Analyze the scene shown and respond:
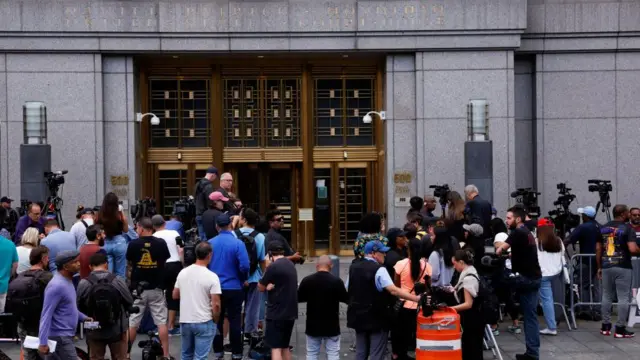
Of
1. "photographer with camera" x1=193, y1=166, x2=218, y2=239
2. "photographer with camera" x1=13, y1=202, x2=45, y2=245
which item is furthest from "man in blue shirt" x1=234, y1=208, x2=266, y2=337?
"photographer with camera" x1=13, y1=202, x2=45, y2=245

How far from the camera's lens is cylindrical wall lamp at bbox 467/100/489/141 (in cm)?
2316

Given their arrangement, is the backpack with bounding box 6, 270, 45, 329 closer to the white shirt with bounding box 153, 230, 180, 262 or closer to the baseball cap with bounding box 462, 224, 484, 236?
the white shirt with bounding box 153, 230, 180, 262

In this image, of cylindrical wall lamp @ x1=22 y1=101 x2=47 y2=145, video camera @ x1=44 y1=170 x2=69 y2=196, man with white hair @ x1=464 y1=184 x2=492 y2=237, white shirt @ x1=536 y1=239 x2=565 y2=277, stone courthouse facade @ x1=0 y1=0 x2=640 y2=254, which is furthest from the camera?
stone courthouse facade @ x1=0 y1=0 x2=640 y2=254

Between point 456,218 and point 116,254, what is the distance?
4.93 metres

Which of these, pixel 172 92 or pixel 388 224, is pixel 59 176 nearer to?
pixel 172 92

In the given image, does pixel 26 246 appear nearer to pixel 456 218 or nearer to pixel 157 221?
pixel 157 221

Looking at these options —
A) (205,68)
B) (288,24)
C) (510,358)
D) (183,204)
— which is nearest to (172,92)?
(205,68)

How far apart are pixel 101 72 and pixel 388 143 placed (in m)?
6.83

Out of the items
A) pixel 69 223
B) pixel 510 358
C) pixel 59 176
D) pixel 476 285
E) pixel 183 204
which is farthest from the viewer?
pixel 69 223

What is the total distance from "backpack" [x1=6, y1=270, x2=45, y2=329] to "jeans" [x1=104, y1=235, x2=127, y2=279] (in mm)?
3008

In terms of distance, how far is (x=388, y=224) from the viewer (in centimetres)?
2370

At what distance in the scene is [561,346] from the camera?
14805 mm

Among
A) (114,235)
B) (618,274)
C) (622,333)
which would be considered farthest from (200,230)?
(622,333)

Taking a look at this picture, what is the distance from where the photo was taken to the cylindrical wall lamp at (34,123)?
74.2 ft
